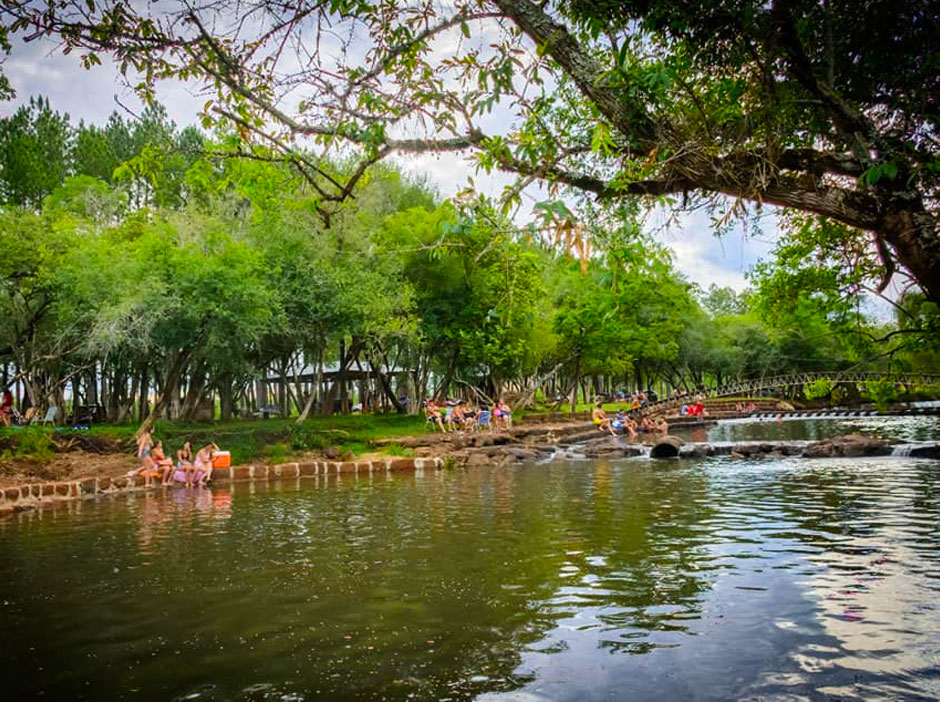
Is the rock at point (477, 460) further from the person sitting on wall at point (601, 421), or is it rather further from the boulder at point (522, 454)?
the person sitting on wall at point (601, 421)

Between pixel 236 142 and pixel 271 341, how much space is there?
33.4 meters

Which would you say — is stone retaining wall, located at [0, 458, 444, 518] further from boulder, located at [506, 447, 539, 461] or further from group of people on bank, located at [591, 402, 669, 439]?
group of people on bank, located at [591, 402, 669, 439]

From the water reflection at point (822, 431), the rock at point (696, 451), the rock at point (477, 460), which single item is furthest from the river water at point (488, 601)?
the water reflection at point (822, 431)

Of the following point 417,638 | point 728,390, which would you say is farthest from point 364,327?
point 728,390

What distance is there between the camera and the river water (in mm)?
5883

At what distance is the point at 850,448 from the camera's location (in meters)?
24.2

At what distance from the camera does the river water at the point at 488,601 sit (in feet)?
19.3

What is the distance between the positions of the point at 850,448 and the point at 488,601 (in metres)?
20.5

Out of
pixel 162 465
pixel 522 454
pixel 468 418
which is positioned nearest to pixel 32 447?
pixel 162 465

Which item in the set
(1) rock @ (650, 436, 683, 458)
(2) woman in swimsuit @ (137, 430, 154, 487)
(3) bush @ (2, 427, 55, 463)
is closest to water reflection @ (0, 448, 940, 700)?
(2) woman in swimsuit @ (137, 430, 154, 487)

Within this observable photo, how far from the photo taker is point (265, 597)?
856 cm

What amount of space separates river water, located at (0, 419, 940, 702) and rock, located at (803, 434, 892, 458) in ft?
29.0

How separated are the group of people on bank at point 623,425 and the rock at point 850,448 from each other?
1242cm

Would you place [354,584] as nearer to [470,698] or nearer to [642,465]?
[470,698]
